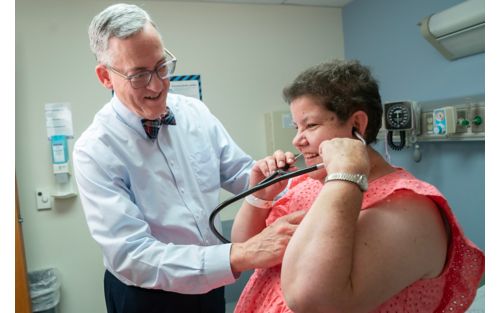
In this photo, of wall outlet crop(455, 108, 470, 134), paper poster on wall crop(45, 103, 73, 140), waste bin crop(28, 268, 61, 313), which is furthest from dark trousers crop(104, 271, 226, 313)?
wall outlet crop(455, 108, 470, 134)

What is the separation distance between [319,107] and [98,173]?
73 cm

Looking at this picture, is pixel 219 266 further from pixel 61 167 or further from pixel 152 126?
pixel 61 167

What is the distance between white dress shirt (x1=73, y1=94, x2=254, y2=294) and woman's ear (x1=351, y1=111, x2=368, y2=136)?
20.3 inches

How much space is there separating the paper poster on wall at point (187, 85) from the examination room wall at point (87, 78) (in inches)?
2.0

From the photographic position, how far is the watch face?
7.80 ft

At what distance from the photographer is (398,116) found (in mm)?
2424

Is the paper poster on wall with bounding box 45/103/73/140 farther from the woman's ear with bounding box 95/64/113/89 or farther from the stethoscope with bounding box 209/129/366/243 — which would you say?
the stethoscope with bounding box 209/129/366/243

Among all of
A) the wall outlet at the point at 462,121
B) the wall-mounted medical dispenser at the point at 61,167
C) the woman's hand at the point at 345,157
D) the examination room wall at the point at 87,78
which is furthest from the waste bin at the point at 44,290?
the wall outlet at the point at 462,121

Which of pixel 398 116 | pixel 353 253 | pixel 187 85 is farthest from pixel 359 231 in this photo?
pixel 187 85

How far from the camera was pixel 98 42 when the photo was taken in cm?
127

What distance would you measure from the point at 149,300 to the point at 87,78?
1888mm

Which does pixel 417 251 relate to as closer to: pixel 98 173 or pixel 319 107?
pixel 319 107

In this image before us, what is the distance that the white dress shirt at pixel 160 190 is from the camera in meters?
1.12

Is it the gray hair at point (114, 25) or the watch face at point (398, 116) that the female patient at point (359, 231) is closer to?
the gray hair at point (114, 25)
